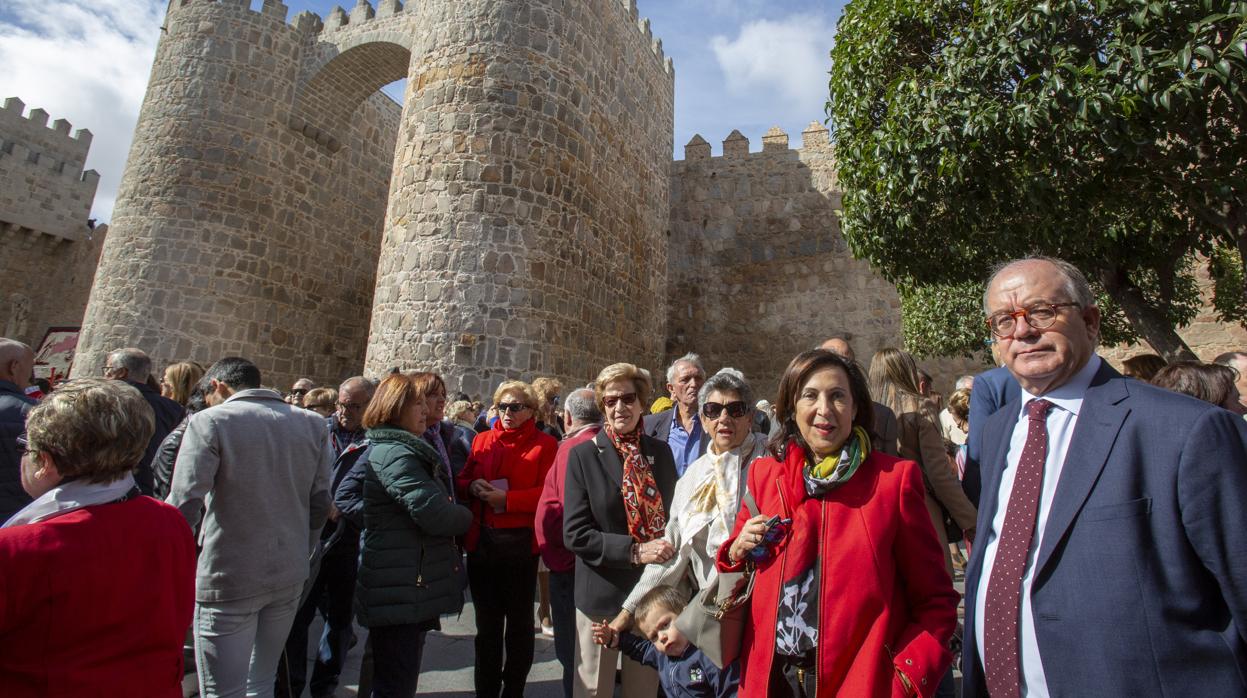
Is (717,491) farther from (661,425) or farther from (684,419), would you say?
(661,425)

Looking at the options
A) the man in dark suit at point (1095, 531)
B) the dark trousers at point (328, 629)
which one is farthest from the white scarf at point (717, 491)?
the dark trousers at point (328, 629)

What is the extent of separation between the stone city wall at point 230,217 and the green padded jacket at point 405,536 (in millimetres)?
9093

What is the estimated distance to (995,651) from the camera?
1676 millimetres

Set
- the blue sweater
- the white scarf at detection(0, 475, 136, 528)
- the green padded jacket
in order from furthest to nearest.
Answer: the green padded jacket
the blue sweater
the white scarf at detection(0, 475, 136, 528)

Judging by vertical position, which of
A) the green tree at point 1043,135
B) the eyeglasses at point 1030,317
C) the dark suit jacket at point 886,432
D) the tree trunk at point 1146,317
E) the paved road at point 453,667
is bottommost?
the paved road at point 453,667

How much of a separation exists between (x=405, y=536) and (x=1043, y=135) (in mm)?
5216

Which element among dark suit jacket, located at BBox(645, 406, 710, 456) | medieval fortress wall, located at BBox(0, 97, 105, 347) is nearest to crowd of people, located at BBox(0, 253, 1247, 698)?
dark suit jacket, located at BBox(645, 406, 710, 456)

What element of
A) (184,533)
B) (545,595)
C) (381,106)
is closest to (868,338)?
(545,595)

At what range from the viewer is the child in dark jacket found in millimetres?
2308

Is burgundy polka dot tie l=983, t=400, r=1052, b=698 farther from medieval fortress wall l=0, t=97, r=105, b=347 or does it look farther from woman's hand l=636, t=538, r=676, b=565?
medieval fortress wall l=0, t=97, r=105, b=347

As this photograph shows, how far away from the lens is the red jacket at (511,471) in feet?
12.2

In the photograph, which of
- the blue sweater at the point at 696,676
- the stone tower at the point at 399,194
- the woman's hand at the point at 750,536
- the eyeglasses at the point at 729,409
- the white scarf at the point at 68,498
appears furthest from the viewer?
the stone tower at the point at 399,194

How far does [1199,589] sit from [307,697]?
424 cm

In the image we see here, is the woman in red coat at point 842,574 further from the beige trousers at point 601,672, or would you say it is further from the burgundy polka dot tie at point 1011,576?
the beige trousers at point 601,672
